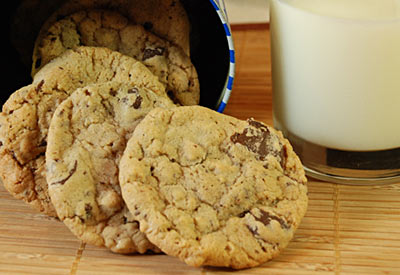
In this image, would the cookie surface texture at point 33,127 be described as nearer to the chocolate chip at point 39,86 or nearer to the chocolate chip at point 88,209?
the chocolate chip at point 39,86

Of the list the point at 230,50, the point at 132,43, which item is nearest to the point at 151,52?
the point at 132,43

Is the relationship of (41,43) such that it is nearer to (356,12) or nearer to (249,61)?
(356,12)

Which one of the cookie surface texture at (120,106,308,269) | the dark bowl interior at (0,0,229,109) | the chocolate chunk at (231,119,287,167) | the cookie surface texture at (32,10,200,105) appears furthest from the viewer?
the dark bowl interior at (0,0,229,109)

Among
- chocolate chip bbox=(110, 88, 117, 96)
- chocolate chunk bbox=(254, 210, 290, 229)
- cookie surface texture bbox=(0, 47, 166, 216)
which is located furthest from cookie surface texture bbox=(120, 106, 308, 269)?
cookie surface texture bbox=(0, 47, 166, 216)

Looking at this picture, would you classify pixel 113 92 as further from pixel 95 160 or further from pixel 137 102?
pixel 95 160

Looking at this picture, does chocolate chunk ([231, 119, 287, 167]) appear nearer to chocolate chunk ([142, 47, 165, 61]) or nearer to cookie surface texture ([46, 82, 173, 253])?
cookie surface texture ([46, 82, 173, 253])

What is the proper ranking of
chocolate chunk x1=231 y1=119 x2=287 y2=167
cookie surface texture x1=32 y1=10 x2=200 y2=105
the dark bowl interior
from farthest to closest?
the dark bowl interior
cookie surface texture x1=32 y1=10 x2=200 y2=105
chocolate chunk x1=231 y1=119 x2=287 y2=167

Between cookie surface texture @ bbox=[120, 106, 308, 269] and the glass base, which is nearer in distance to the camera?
cookie surface texture @ bbox=[120, 106, 308, 269]
